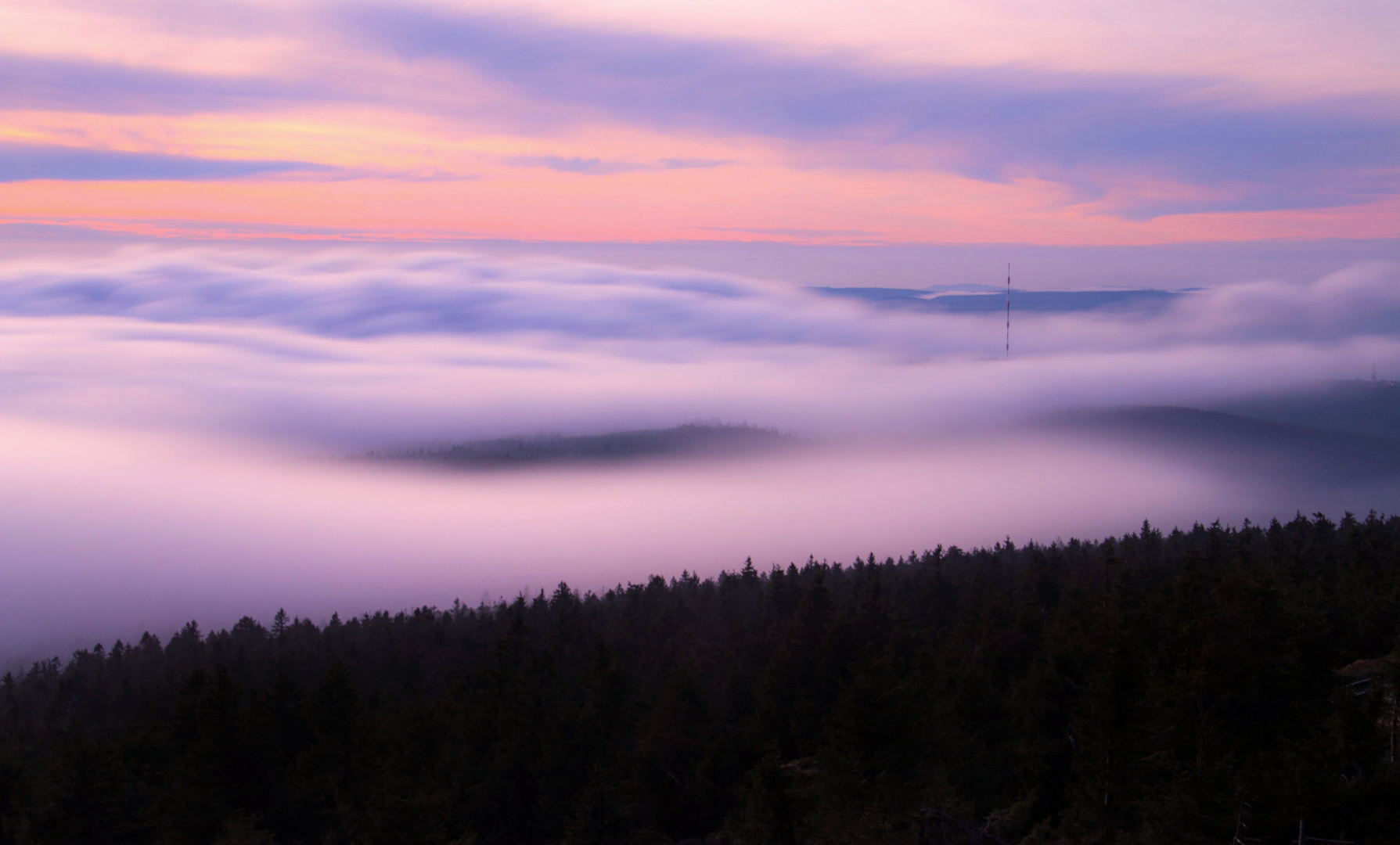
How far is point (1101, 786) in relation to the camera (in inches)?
974

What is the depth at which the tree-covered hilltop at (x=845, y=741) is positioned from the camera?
957 inches

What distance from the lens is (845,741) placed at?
2702cm

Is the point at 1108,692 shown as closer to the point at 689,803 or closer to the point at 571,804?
the point at 689,803

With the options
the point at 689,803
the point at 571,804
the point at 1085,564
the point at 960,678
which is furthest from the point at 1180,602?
the point at 1085,564

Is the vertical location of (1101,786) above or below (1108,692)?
below

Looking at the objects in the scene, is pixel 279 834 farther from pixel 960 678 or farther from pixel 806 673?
pixel 960 678

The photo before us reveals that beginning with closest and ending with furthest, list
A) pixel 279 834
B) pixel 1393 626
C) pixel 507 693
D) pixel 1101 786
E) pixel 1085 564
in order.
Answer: pixel 1101 786 → pixel 279 834 → pixel 1393 626 → pixel 507 693 → pixel 1085 564

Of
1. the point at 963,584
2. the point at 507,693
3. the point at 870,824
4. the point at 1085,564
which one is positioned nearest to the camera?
the point at 870,824

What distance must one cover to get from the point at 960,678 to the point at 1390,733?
1375cm

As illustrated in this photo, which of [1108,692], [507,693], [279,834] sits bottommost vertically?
A: [279,834]

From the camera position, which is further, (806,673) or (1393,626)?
(806,673)

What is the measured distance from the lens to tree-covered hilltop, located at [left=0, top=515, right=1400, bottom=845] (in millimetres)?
24312

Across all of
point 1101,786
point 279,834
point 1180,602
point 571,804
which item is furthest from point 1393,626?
point 279,834

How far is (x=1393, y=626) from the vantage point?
38.5m
